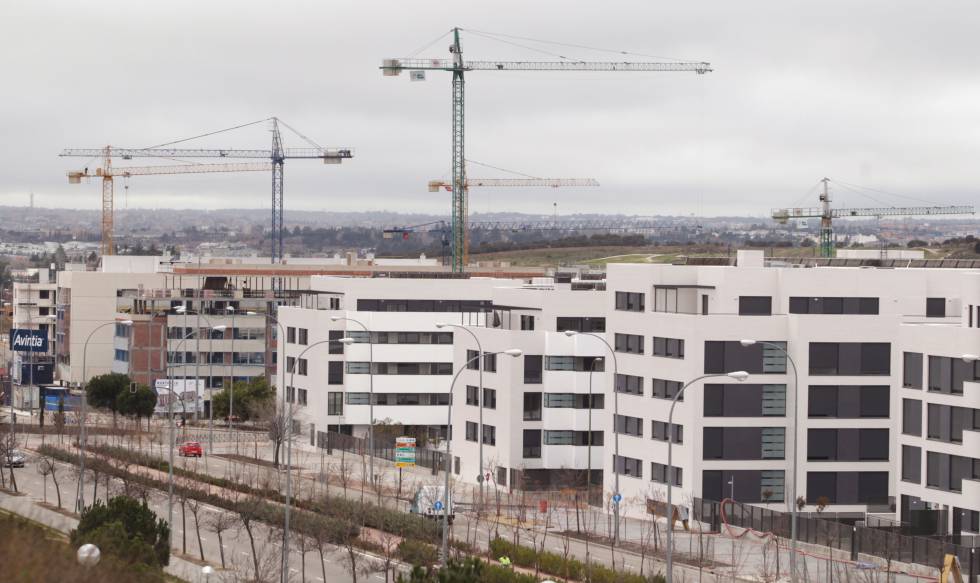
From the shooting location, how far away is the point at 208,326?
414ft

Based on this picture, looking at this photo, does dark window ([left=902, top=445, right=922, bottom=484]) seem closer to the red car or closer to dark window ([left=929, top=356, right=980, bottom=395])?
dark window ([left=929, top=356, right=980, bottom=395])

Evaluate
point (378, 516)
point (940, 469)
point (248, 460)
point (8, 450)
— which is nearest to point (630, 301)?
point (940, 469)

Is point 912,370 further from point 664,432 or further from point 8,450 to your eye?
point 8,450

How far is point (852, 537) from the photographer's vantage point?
6059cm

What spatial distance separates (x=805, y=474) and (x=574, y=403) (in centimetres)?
1626

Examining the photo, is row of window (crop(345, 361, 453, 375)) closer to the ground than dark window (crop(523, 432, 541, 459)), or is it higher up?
higher up

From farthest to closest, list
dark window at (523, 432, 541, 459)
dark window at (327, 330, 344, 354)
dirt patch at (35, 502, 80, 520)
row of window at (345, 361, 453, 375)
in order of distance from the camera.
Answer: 1. dark window at (327, 330, 344, 354)
2. row of window at (345, 361, 453, 375)
3. dark window at (523, 432, 541, 459)
4. dirt patch at (35, 502, 80, 520)

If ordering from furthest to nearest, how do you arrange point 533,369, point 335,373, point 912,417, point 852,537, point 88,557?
point 335,373 → point 533,369 → point 912,417 → point 852,537 → point 88,557

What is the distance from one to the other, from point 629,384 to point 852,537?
16.5m

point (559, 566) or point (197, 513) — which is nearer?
point (559, 566)

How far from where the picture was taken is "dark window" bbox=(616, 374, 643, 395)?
7400cm

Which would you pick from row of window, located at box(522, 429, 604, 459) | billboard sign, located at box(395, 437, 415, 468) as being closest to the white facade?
row of window, located at box(522, 429, 604, 459)

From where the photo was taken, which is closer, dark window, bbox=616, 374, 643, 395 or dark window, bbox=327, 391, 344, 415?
dark window, bbox=616, 374, 643, 395

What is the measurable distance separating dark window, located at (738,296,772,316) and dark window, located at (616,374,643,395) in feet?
17.9
